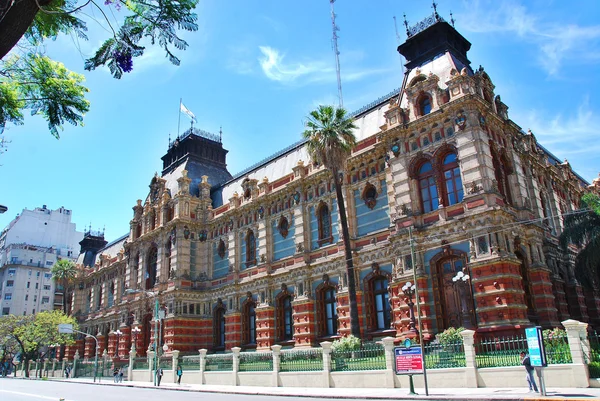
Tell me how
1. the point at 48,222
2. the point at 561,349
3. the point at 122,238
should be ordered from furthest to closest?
the point at 48,222, the point at 122,238, the point at 561,349

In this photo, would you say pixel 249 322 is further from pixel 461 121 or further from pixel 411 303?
pixel 461 121

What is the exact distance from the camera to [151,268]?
49.4 metres

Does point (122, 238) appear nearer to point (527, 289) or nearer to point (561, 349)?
point (527, 289)

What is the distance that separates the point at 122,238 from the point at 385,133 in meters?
45.4

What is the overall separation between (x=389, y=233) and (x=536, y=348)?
14.2 meters

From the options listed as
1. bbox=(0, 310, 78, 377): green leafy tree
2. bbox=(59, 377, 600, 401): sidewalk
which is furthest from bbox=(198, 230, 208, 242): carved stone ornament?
bbox=(0, 310, 78, 377): green leafy tree

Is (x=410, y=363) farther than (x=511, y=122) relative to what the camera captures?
No

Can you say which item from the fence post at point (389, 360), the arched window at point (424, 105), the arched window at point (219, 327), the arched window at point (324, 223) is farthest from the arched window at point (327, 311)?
the arched window at point (424, 105)

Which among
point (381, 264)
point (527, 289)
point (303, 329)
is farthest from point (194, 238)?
point (527, 289)

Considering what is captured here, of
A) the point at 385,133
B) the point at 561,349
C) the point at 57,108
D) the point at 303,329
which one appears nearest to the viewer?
the point at 57,108

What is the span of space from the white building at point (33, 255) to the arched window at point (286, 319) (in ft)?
226

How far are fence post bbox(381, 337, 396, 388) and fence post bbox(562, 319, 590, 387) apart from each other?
726 cm

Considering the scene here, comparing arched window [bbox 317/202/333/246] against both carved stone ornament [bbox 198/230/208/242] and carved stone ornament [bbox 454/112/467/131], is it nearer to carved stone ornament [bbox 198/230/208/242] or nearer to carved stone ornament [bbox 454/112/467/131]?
carved stone ornament [bbox 454/112/467/131]

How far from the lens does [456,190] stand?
2764 centimetres
